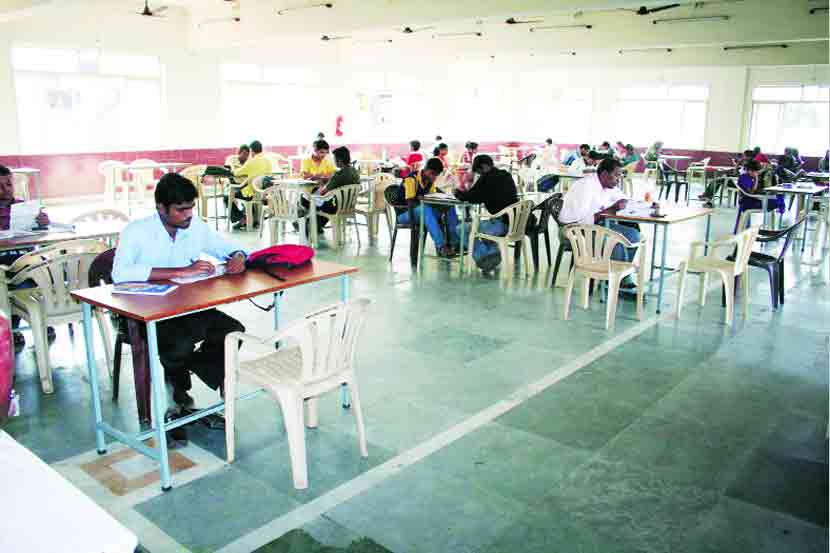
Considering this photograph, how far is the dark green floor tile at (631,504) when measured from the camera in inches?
99.0

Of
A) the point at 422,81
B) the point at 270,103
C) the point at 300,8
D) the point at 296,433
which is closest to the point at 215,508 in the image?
the point at 296,433

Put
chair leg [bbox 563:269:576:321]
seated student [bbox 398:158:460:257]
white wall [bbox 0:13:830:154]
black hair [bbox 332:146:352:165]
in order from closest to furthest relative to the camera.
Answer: chair leg [bbox 563:269:576:321] → seated student [bbox 398:158:460:257] → black hair [bbox 332:146:352:165] → white wall [bbox 0:13:830:154]

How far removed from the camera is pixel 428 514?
262 centimetres

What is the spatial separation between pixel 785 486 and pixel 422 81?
17.3 m

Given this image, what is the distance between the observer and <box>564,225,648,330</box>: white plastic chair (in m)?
4.99

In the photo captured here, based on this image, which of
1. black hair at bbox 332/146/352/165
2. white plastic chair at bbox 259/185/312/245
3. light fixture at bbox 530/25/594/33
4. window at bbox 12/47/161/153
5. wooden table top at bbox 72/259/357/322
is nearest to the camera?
wooden table top at bbox 72/259/357/322

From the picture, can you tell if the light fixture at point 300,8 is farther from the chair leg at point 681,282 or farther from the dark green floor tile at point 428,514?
the dark green floor tile at point 428,514

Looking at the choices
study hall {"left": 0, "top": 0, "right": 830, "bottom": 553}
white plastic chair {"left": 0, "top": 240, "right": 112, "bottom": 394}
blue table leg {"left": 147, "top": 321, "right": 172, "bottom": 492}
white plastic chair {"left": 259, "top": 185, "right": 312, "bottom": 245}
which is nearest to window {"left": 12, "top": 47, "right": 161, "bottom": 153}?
study hall {"left": 0, "top": 0, "right": 830, "bottom": 553}

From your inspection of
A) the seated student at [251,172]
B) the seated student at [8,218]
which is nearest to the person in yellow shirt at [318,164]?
the seated student at [251,172]

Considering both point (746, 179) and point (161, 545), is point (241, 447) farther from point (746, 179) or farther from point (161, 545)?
point (746, 179)

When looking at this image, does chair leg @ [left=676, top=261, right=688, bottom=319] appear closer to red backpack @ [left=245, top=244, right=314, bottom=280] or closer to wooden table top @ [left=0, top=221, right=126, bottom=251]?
red backpack @ [left=245, top=244, right=314, bottom=280]

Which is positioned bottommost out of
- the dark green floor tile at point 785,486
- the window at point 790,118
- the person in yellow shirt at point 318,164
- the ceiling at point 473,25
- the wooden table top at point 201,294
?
the dark green floor tile at point 785,486

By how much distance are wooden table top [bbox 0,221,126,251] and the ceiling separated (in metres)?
5.18

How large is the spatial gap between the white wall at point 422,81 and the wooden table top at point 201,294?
9.92 meters
